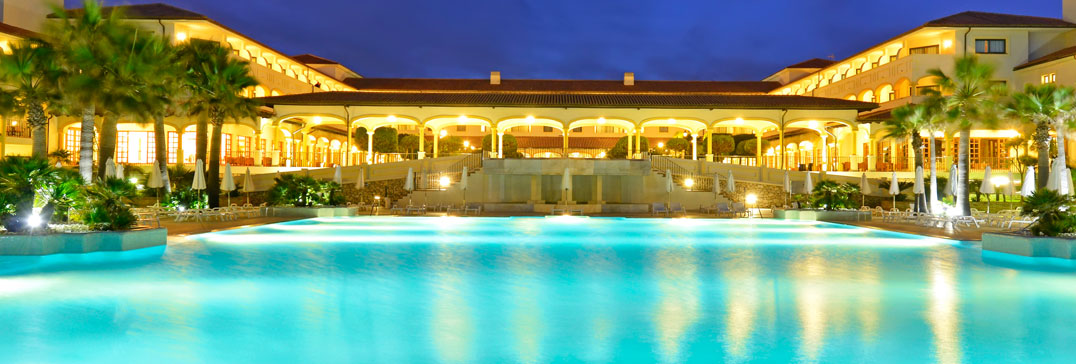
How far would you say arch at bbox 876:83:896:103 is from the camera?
138 feet

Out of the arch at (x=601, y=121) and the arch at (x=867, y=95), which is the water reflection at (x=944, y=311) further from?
the arch at (x=867, y=95)

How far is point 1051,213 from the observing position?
12.5 m

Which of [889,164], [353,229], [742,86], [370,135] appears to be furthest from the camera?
[742,86]

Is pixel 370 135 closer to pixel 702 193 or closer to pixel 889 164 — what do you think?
pixel 702 193

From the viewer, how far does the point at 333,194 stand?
80.1 feet

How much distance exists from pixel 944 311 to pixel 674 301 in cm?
282

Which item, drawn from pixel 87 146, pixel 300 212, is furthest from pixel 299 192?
pixel 87 146

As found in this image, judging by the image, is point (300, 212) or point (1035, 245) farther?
point (300, 212)

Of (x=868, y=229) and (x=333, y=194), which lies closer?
(x=868, y=229)

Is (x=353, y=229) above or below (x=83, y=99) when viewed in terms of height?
below

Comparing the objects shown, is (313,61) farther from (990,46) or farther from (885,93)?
(990,46)

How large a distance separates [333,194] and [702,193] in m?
14.7

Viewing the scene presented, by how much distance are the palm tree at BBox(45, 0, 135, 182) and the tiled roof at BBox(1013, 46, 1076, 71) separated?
132 feet

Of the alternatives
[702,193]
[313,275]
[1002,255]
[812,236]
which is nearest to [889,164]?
[702,193]
